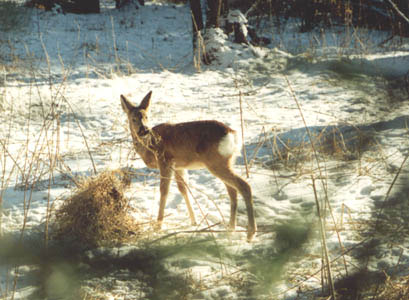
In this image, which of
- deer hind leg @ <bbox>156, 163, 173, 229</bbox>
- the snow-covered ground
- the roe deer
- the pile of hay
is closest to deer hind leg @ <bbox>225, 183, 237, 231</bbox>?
the roe deer

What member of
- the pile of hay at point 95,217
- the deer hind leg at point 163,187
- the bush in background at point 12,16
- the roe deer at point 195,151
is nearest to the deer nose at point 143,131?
the roe deer at point 195,151

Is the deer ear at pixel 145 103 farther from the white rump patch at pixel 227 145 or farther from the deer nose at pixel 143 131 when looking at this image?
the white rump patch at pixel 227 145

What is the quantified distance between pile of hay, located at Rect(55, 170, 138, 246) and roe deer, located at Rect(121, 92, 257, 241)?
43 centimetres

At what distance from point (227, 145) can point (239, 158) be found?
2010 millimetres

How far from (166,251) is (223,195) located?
1735 millimetres

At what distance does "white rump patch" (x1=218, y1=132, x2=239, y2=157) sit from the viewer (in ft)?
12.6

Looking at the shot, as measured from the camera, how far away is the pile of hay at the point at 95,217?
357cm

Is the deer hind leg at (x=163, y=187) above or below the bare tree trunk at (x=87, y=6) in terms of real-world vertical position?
below

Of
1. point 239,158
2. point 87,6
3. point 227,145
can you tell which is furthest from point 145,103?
point 87,6

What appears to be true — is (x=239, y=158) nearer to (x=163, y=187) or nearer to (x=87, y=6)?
(x=163, y=187)

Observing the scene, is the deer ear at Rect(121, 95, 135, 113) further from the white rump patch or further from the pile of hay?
the white rump patch

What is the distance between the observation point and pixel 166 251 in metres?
3.15

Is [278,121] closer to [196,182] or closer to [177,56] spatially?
[196,182]

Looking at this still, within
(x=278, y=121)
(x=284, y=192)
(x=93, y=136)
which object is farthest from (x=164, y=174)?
(x=278, y=121)
